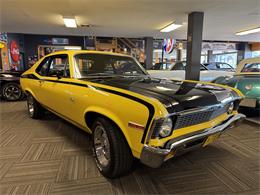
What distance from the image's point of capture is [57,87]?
2666 mm

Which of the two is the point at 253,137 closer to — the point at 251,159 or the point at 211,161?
the point at 251,159

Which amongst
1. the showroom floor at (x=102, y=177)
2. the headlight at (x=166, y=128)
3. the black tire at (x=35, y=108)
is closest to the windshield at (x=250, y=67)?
the showroom floor at (x=102, y=177)

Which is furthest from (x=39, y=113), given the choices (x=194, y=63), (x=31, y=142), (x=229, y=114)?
(x=194, y=63)

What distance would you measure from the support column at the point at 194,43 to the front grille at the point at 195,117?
15.3 ft

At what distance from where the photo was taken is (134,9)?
210 inches

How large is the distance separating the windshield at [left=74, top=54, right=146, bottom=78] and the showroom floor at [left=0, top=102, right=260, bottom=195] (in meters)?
1.11

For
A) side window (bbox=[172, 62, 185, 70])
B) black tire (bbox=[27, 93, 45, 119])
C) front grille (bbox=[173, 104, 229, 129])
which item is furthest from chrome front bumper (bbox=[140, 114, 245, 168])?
side window (bbox=[172, 62, 185, 70])

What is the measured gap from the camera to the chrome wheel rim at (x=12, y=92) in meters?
6.12

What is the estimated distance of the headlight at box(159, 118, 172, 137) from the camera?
1.44 metres

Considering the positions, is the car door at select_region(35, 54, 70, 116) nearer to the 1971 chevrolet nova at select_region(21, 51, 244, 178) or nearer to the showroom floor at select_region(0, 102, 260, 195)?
the 1971 chevrolet nova at select_region(21, 51, 244, 178)

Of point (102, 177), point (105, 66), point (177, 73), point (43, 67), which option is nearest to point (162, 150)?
point (102, 177)

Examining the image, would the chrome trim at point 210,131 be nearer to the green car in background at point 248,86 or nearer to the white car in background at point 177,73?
the green car in background at point 248,86

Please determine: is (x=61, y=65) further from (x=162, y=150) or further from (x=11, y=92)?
(x=11, y=92)

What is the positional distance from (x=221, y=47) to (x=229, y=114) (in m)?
17.7
